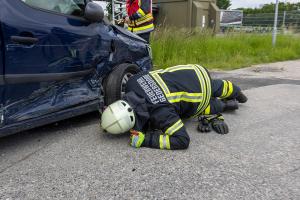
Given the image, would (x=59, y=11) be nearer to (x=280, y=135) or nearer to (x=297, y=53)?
(x=280, y=135)

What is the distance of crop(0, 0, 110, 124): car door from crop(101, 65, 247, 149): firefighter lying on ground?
1.62ft

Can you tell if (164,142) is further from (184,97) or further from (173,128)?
(184,97)

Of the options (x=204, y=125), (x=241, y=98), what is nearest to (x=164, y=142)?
(x=204, y=125)

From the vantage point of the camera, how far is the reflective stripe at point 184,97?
3.09 m

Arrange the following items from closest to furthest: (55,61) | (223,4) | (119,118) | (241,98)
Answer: (119,118) → (55,61) → (241,98) → (223,4)

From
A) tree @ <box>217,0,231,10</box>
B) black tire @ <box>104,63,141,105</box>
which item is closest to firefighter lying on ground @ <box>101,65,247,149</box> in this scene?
black tire @ <box>104,63,141,105</box>

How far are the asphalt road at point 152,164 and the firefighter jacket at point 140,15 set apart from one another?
7.94 feet

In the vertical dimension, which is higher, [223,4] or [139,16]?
[223,4]

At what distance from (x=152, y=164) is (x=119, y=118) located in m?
0.49

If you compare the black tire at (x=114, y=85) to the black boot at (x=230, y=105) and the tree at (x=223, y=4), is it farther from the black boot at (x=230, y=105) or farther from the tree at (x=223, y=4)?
the tree at (x=223, y=4)

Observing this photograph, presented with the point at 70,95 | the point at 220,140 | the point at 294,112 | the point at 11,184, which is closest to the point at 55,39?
the point at 70,95

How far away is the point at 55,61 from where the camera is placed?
2.99 m

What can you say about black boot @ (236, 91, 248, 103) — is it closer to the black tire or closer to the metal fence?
the black tire

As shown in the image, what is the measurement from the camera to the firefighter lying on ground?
2.94 m
